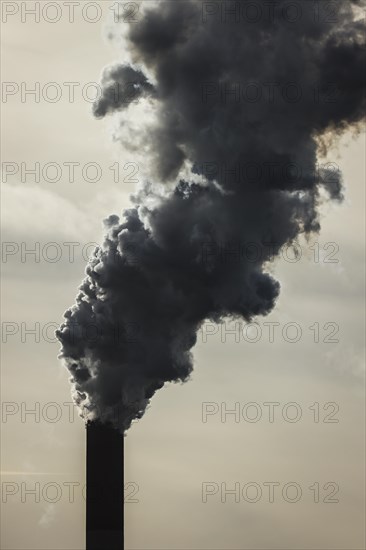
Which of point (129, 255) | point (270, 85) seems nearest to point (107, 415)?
point (129, 255)

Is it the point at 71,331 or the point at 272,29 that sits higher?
the point at 272,29

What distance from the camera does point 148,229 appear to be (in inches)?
2211

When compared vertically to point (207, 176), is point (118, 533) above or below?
below

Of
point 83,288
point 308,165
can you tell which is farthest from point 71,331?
point 308,165

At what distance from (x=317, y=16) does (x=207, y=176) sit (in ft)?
22.0

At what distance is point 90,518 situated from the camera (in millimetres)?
56094

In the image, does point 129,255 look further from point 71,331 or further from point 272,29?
point 272,29

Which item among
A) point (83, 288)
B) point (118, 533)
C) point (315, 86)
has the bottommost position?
point (118, 533)

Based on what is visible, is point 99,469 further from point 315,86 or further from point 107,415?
point 315,86

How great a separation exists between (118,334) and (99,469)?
16.1 ft

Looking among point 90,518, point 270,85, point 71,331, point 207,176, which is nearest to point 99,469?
point 90,518

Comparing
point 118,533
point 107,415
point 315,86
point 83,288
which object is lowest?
point 118,533

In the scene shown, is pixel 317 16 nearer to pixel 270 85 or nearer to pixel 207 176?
pixel 270 85

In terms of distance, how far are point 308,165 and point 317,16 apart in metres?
5.14
